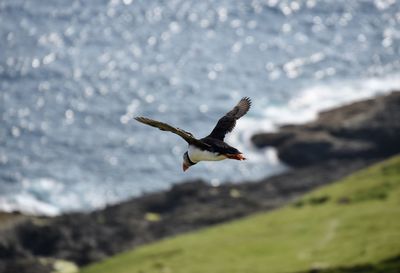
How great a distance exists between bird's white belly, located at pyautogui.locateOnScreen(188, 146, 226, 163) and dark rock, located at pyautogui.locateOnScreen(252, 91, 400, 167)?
65321mm

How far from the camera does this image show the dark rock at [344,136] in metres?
88.2

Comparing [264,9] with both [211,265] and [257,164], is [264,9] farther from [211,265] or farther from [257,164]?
[211,265]

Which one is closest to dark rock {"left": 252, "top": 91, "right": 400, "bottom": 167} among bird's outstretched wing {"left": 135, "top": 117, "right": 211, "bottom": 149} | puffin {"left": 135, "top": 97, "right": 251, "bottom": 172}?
puffin {"left": 135, "top": 97, "right": 251, "bottom": 172}

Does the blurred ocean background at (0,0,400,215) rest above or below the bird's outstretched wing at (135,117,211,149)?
above

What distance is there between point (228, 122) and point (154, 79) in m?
80.0

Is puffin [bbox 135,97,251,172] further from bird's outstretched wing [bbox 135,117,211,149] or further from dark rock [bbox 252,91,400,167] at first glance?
dark rock [bbox 252,91,400,167]

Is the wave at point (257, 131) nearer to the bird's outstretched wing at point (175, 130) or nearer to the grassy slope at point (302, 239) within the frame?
the grassy slope at point (302, 239)

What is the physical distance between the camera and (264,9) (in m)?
126

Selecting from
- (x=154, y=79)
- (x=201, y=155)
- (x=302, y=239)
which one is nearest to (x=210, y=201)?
(x=302, y=239)

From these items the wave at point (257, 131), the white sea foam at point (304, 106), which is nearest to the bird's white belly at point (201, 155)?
the wave at point (257, 131)

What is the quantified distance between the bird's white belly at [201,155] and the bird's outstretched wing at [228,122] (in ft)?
7.48

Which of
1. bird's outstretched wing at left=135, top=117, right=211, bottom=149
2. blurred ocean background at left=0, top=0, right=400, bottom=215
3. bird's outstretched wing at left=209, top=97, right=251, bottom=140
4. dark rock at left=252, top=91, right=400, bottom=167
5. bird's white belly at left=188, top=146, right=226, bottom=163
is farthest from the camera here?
dark rock at left=252, top=91, right=400, bottom=167

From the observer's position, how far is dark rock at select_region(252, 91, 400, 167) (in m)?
A: 88.2

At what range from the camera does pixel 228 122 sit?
2648cm
